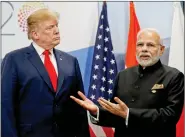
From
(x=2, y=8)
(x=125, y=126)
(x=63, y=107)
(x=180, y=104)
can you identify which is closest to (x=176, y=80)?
(x=180, y=104)

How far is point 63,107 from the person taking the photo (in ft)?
6.79

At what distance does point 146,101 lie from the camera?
6.70 feet

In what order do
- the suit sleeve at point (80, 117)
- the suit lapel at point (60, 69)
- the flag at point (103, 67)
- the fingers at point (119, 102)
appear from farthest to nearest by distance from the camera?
the flag at point (103, 67) → the suit sleeve at point (80, 117) → the suit lapel at point (60, 69) → the fingers at point (119, 102)

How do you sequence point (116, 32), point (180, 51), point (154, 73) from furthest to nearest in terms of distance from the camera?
1. point (116, 32)
2. point (180, 51)
3. point (154, 73)

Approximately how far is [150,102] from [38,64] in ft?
2.43

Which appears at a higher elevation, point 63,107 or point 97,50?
point 97,50

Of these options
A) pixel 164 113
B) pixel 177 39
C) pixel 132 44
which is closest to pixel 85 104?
pixel 164 113

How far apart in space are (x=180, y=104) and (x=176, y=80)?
15 cm

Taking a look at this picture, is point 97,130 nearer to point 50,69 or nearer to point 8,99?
point 50,69

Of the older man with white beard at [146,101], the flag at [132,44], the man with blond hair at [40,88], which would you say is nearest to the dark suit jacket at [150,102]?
the older man with white beard at [146,101]

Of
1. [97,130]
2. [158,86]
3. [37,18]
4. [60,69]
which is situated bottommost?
[97,130]

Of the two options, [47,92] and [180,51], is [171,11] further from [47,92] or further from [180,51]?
[47,92]

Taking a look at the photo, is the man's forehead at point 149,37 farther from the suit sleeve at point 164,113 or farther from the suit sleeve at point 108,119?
the suit sleeve at point 108,119

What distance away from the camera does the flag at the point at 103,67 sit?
2666 millimetres
